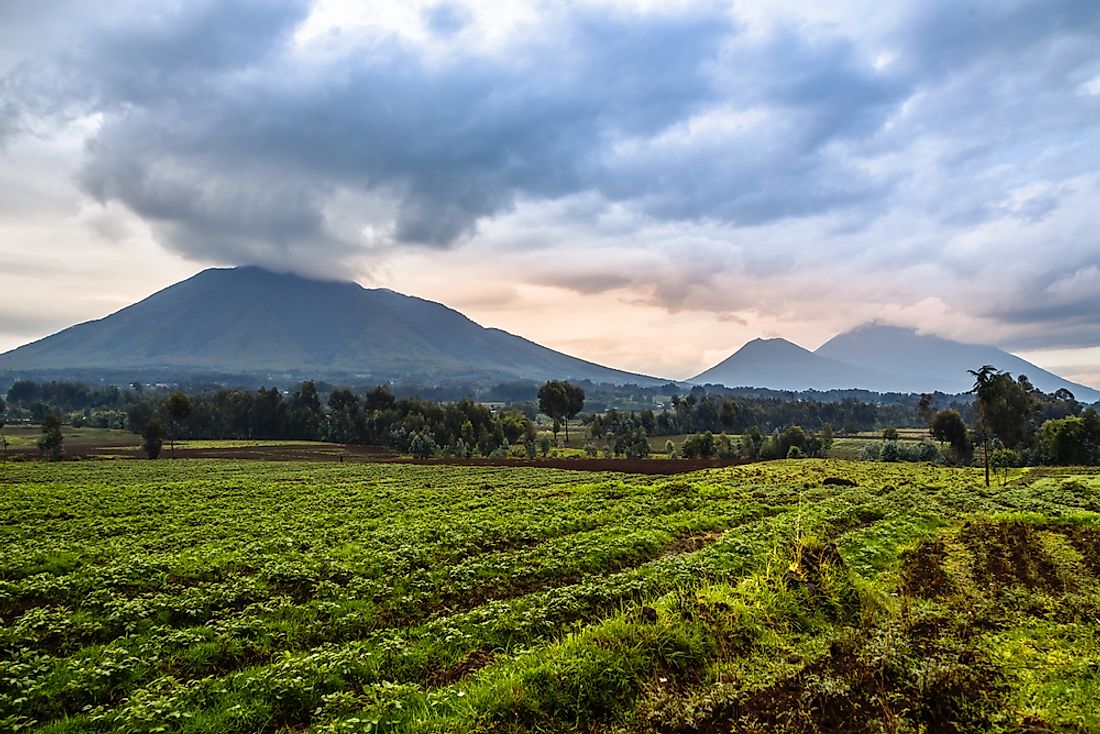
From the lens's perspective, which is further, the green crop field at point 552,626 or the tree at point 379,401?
the tree at point 379,401

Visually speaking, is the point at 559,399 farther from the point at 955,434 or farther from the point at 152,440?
the point at 152,440

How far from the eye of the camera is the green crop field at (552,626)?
27.7 feet

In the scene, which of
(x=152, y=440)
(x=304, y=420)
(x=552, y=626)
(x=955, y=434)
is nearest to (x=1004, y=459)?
(x=955, y=434)

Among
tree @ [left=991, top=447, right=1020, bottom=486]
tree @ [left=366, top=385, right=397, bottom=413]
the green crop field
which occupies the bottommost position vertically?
tree @ [left=991, top=447, right=1020, bottom=486]

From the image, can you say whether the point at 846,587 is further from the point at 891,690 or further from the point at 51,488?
the point at 51,488

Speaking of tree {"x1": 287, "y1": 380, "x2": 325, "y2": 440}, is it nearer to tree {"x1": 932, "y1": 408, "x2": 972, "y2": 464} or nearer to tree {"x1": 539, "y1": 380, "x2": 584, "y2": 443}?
tree {"x1": 539, "y1": 380, "x2": 584, "y2": 443}

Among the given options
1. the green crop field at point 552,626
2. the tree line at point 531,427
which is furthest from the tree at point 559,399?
the green crop field at point 552,626

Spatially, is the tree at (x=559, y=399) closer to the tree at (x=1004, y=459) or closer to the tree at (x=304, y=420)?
the tree at (x=304, y=420)

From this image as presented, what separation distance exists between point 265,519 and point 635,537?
1857 centimetres

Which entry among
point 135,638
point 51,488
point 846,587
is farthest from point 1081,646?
point 51,488

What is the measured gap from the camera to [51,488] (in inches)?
1681

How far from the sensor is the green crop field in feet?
27.7

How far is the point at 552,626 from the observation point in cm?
1252

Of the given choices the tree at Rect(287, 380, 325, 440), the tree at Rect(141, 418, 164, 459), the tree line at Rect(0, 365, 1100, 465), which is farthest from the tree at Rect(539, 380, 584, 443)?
the tree at Rect(141, 418, 164, 459)
